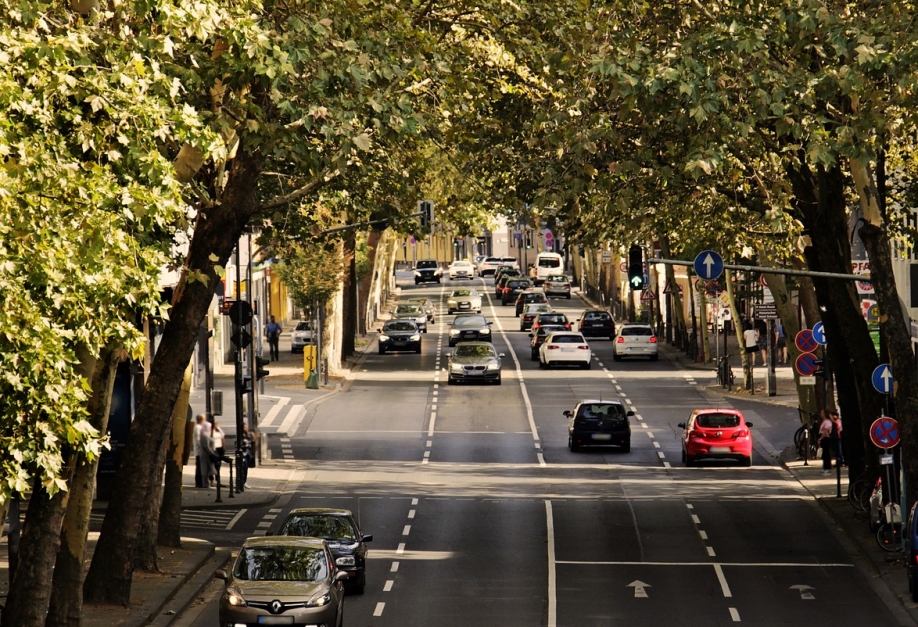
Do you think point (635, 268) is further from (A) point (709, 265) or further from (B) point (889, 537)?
(B) point (889, 537)

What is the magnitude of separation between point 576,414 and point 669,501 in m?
8.37

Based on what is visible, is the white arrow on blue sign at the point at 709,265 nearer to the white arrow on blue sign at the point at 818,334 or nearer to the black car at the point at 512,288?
the white arrow on blue sign at the point at 818,334

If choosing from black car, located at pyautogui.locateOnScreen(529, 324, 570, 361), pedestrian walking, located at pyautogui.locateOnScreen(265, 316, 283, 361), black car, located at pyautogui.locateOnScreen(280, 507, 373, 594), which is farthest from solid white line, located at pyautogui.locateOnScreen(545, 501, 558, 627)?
pedestrian walking, located at pyautogui.locateOnScreen(265, 316, 283, 361)

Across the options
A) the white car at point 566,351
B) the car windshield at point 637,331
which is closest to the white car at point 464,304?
the car windshield at point 637,331

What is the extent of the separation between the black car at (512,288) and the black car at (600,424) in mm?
63114

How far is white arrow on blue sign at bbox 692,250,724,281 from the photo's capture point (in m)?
27.7

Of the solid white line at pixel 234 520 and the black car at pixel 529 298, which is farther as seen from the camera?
the black car at pixel 529 298

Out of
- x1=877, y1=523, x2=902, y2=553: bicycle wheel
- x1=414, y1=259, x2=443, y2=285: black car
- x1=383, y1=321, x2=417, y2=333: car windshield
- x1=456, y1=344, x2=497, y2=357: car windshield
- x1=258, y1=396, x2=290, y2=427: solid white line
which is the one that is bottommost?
x1=877, y1=523, x2=902, y2=553: bicycle wheel

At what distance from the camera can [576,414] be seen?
42.4 meters

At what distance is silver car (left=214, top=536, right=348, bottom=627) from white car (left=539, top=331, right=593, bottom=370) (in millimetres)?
42419

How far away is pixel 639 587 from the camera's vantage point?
2477 cm

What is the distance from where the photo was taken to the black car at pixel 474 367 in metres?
58.1

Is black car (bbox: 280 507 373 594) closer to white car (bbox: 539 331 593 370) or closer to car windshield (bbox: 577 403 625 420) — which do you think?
car windshield (bbox: 577 403 625 420)

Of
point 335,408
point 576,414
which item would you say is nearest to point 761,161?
point 576,414
